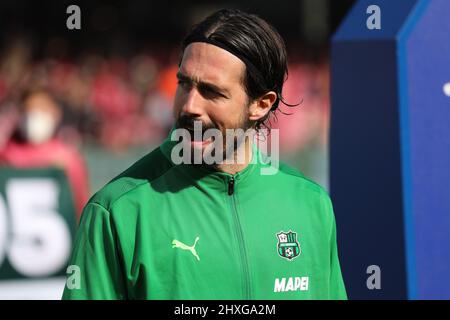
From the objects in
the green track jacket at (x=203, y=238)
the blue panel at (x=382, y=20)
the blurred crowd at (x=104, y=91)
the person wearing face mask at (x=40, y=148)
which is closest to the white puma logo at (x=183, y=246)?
the green track jacket at (x=203, y=238)

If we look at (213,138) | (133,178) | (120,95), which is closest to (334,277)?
(213,138)

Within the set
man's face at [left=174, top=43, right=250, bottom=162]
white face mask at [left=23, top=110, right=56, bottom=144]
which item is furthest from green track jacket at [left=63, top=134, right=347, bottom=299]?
white face mask at [left=23, top=110, right=56, bottom=144]

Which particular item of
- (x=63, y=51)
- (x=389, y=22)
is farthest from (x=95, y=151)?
(x=389, y=22)

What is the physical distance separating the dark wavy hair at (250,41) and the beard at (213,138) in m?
0.10

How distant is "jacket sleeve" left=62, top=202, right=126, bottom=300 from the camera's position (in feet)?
7.13

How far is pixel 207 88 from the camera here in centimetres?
231

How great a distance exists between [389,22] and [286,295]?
2.90ft

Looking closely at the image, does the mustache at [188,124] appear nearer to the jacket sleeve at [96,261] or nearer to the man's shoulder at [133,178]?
the man's shoulder at [133,178]

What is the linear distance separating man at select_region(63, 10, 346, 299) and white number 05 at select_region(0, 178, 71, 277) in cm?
351

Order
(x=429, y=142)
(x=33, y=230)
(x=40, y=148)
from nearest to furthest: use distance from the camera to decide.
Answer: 1. (x=429, y=142)
2. (x=33, y=230)
3. (x=40, y=148)

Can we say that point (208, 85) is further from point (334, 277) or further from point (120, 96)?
point (120, 96)

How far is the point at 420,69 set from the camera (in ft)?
8.40

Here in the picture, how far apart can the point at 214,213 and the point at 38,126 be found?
247 inches

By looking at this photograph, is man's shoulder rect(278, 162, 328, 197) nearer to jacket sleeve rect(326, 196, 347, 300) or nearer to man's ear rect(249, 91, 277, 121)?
jacket sleeve rect(326, 196, 347, 300)
